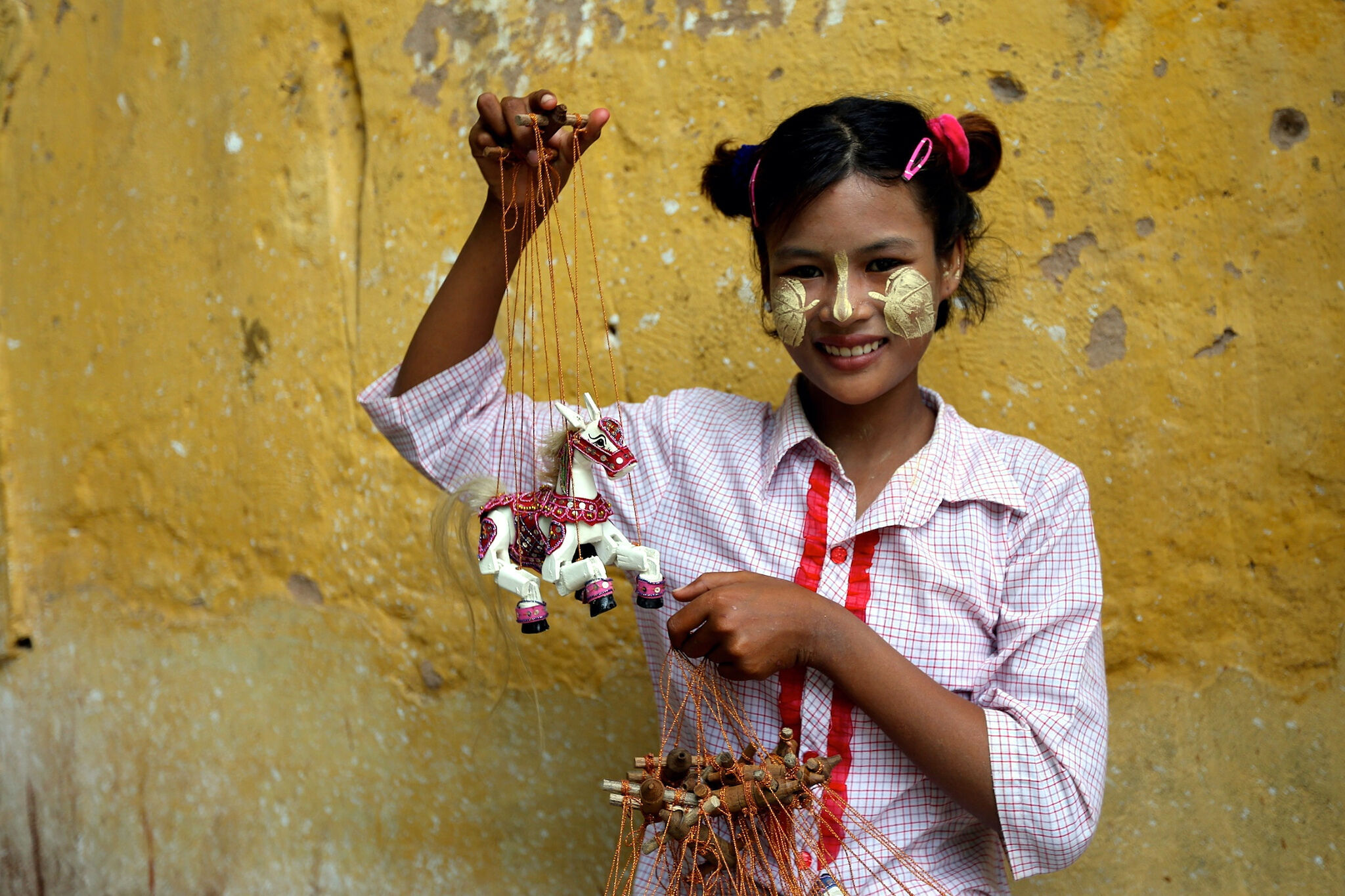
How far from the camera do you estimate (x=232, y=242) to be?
1926 mm

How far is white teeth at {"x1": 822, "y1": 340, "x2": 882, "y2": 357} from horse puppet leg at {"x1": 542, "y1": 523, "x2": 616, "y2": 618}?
31 cm

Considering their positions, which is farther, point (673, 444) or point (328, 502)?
point (328, 502)

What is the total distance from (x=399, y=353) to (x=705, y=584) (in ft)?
2.88

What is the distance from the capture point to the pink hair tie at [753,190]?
1.20 meters

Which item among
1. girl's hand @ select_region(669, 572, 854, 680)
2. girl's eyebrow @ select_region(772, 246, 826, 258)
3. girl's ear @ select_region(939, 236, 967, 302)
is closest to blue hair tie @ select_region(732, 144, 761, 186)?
girl's eyebrow @ select_region(772, 246, 826, 258)

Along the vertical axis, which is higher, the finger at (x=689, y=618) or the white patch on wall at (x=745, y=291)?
the white patch on wall at (x=745, y=291)

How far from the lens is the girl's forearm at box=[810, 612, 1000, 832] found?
41.7 inches

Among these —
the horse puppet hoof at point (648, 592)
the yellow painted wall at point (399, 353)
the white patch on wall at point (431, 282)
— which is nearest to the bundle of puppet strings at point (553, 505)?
the horse puppet hoof at point (648, 592)

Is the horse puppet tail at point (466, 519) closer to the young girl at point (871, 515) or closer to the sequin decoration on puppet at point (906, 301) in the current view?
the young girl at point (871, 515)

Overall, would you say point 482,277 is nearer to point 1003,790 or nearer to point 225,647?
point 1003,790

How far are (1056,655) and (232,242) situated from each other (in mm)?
1467

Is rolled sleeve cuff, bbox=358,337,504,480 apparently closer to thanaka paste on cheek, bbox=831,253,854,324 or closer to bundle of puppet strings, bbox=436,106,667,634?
bundle of puppet strings, bbox=436,106,667,634

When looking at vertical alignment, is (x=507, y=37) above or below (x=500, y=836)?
above

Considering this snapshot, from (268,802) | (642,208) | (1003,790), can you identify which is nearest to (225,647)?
(268,802)
